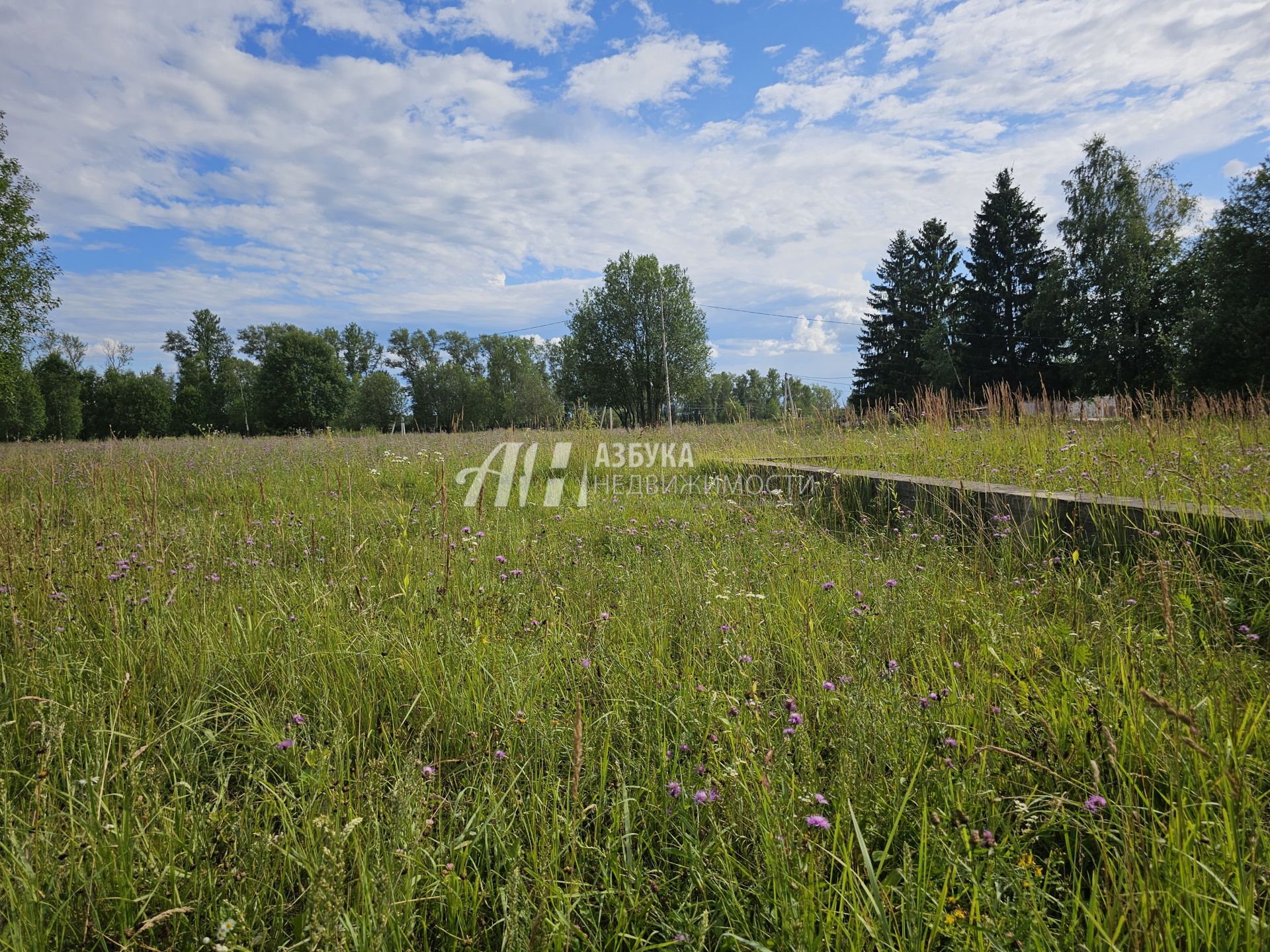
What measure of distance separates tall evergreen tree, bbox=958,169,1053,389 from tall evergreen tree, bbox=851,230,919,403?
5.47m

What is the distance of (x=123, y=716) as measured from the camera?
1900 mm

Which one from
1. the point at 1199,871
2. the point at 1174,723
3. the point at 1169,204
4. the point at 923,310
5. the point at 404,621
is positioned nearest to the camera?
the point at 1199,871

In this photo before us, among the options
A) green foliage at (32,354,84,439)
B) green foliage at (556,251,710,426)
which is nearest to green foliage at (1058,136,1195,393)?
green foliage at (556,251,710,426)

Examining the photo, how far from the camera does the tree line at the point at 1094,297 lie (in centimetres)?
2122

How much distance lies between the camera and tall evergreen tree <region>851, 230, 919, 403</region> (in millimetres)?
37719

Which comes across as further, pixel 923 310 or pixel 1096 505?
pixel 923 310

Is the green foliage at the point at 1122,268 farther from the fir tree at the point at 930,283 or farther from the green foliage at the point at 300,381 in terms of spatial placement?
the green foliage at the point at 300,381

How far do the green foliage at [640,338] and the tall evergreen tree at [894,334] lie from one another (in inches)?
446

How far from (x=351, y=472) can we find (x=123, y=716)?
535 cm

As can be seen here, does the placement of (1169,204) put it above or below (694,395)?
above

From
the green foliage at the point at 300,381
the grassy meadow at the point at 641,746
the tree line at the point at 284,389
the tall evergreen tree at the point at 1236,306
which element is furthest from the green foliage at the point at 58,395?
the tall evergreen tree at the point at 1236,306

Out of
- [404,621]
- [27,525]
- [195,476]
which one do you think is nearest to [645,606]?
[404,621]

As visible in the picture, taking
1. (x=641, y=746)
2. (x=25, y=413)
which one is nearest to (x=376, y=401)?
(x=25, y=413)

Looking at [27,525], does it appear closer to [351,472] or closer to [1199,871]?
[351,472]
